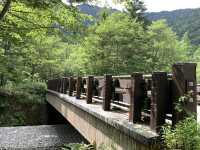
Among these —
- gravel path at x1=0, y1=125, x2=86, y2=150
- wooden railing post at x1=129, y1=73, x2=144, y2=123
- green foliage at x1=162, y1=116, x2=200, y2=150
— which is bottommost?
gravel path at x1=0, y1=125, x2=86, y2=150

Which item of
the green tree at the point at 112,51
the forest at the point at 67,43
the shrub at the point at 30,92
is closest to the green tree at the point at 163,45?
the forest at the point at 67,43

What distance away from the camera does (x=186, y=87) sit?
14.2 ft

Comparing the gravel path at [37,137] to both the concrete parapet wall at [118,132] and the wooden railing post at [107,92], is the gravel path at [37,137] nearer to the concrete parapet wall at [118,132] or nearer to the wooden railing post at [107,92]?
the concrete parapet wall at [118,132]

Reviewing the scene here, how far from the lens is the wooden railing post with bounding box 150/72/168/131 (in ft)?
14.8

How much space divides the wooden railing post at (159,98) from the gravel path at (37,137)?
1062cm

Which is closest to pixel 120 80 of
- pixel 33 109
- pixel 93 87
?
pixel 93 87

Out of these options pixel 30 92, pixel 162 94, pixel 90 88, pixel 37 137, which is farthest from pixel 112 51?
pixel 162 94

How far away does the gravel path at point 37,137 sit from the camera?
1505cm

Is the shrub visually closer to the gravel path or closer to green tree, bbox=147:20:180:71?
the gravel path

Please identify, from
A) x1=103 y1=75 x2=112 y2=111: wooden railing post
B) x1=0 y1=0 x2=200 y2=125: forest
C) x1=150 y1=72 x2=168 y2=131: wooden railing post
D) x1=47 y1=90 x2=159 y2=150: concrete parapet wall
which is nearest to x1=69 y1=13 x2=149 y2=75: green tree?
x1=0 y1=0 x2=200 y2=125: forest

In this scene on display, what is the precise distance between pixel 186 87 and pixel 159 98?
0.42 m

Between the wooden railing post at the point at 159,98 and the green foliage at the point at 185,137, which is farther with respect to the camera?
the wooden railing post at the point at 159,98

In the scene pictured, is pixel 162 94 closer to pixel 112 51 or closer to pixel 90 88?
pixel 90 88

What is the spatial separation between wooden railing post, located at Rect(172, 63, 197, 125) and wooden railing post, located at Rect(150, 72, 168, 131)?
0.18 m
